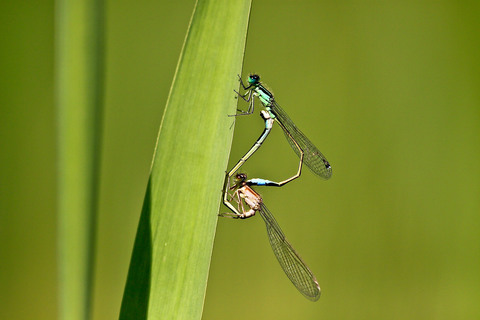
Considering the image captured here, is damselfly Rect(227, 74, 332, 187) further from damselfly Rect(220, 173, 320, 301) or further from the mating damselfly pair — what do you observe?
damselfly Rect(220, 173, 320, 301)

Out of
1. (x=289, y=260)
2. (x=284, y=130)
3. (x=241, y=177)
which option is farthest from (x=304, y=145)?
(x=289, y=260)

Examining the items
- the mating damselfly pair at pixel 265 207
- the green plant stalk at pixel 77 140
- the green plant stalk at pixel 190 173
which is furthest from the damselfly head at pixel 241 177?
the green plant stalk at pixel 77 140

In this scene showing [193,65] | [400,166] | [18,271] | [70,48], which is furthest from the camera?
[400,166]

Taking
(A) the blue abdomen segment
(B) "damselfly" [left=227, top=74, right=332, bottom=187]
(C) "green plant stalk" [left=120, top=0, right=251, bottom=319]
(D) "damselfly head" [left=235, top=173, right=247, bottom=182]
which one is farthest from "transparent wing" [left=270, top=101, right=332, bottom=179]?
(C) "green plant stalk" [left=120, top=0, right=251, bottom=319]

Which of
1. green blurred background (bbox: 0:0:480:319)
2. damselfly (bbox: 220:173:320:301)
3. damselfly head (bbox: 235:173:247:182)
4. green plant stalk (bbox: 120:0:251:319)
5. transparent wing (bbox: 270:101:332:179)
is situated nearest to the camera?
green plant stalk (bbox: 120:0:251:319)

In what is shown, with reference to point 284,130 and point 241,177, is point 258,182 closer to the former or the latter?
point 241,177

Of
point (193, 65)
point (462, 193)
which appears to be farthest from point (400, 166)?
point (193, 65)

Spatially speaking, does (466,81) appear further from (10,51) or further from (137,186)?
(10,51)
